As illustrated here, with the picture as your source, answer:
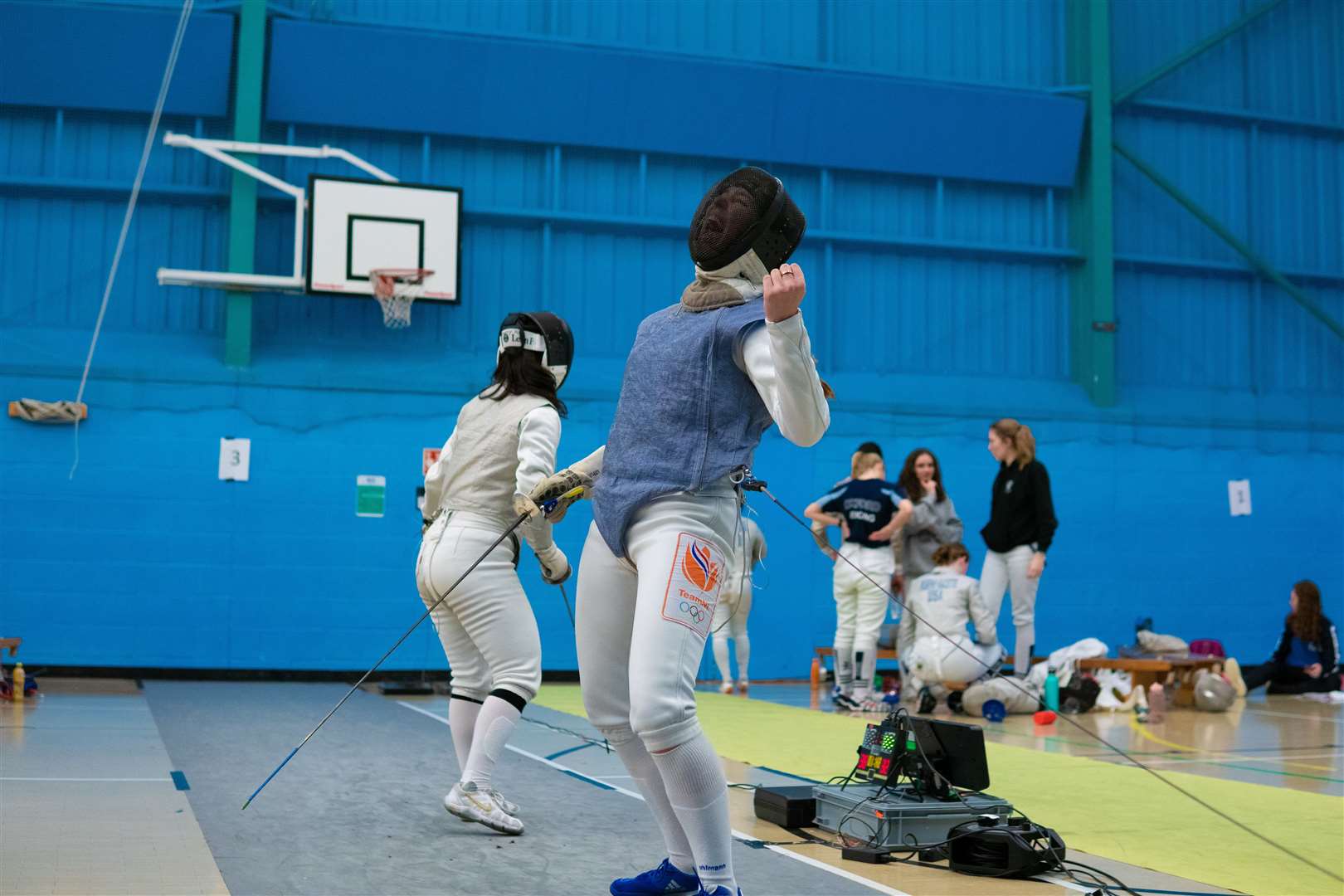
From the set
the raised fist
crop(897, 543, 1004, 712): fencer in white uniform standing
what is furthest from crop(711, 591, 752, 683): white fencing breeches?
the raised fist

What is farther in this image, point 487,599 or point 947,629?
point 947,629

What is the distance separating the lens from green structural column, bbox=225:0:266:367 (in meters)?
9.38

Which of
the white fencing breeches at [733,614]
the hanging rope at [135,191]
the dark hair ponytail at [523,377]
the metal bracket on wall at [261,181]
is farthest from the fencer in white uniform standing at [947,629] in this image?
the hanging rope at [135,191]

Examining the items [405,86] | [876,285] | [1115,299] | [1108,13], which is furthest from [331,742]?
[1108,13]

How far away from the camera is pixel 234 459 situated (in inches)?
368

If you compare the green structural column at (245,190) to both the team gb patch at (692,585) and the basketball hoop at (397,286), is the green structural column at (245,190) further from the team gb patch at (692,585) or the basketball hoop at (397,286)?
the team gb patch at (692,585)

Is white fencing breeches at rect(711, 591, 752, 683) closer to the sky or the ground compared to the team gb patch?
closer to the ground

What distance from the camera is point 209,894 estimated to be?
8.77 ft

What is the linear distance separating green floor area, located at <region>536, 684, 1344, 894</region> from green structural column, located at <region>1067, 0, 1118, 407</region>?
19.8 feet

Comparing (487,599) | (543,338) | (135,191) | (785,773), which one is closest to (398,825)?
(487,599)

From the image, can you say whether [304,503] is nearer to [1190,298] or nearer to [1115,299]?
[1115,299]

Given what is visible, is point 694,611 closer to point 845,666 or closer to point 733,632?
point 845,666

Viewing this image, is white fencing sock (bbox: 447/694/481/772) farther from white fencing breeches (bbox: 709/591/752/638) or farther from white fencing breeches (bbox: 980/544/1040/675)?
white fencing breeches (bbox: 980/544/1040/675)

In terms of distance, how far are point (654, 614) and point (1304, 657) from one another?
8410mm
